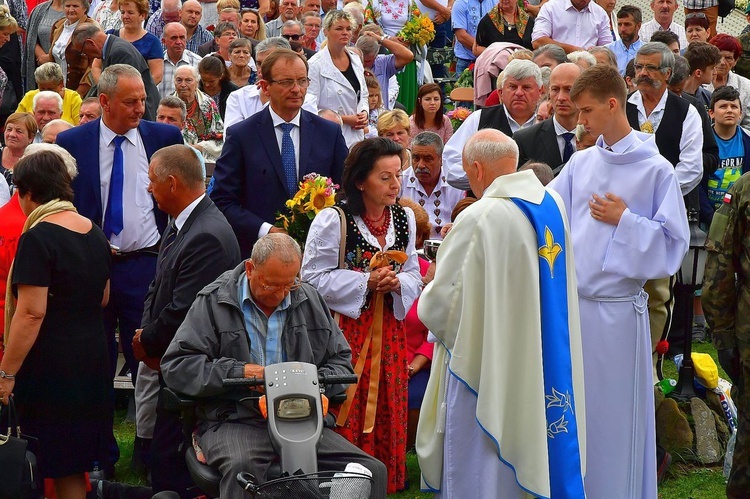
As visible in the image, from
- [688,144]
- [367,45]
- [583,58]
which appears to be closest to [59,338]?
[688,144]

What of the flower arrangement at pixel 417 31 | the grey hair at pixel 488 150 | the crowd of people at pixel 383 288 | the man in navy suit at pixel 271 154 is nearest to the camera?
the crowd of people at pixel 383 288

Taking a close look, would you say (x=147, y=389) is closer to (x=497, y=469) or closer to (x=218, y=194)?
(x=218, y=194)

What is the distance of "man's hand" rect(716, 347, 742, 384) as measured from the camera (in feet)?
A: 19.9

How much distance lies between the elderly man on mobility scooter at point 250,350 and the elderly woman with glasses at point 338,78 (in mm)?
4650

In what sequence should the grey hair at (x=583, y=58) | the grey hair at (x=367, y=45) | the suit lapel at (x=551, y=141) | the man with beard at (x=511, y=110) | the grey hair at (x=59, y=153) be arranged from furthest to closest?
the grey hair at (x=367, y=45)
the grey hair at (x=583, y=58)
the man with beard at (x=511, y=110)
the suit lapel at (x=551, y=141)
the grey hair at (x=59, y=153)

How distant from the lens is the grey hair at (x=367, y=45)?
12.3m

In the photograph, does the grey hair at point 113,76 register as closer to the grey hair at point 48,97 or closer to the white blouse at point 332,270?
the white blouse at point 332,270

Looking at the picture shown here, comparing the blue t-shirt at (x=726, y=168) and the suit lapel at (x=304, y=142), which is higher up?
the suit lapel at (x=304, y=142)

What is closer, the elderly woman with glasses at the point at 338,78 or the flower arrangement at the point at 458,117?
the elderly woman with glasses at the point at 338,78

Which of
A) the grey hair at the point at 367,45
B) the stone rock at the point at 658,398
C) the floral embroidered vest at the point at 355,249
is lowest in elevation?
the stone rock at the point at 658,398

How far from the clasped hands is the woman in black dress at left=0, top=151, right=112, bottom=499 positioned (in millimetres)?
1502

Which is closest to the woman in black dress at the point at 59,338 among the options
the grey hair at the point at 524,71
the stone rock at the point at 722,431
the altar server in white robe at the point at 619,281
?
the altar server in white robe at the point at 619,281

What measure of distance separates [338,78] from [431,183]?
6.23ft

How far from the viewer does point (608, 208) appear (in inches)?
232
